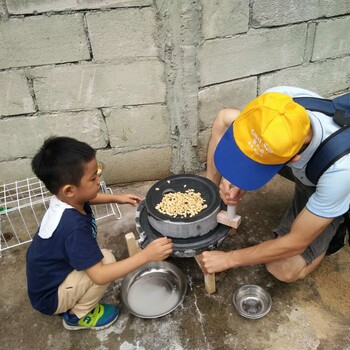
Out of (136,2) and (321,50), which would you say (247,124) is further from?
(321,50)

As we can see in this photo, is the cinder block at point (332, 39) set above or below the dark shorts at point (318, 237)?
above

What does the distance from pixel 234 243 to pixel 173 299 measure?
2.36ft

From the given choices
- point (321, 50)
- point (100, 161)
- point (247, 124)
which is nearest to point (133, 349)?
point (247, 124)

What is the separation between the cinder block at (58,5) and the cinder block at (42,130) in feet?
2.81

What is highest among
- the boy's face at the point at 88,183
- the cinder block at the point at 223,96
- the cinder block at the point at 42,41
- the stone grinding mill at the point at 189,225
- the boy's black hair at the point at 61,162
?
the cinder block at the point at 42,41

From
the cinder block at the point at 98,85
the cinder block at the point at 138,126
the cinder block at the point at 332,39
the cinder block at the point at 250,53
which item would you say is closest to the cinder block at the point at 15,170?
the cinder block at the point at 98,85

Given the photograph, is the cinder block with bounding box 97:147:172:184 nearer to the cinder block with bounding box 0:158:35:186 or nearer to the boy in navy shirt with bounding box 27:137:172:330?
the cinder block with bounding box 0:158:35:186

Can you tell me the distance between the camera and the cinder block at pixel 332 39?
11.1 feet

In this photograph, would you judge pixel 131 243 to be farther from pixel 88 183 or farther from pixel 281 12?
pixel 281 12

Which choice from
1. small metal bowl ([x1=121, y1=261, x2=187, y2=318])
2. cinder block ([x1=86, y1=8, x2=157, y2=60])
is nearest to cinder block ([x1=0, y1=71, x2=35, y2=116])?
cinder block ([x1=86, y1=8, x2=157, y2=60])

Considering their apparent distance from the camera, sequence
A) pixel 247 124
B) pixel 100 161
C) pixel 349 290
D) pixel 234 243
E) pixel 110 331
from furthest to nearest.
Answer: pixel 100 161
pixel 234 243
pixel 349 290
pixel 110 331
pixel 247 124

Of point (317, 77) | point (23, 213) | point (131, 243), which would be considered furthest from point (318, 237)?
point (23, 213)

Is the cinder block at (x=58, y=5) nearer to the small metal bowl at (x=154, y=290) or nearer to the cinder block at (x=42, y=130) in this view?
the cinder block at (x=42, y=130)

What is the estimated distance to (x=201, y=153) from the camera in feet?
11.7
